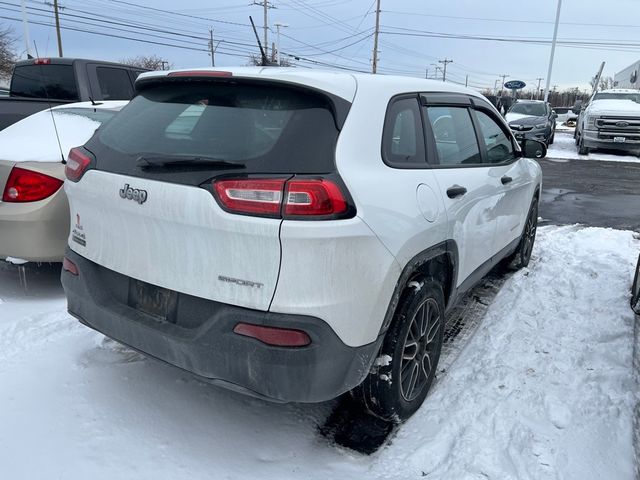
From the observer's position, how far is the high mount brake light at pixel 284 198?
6.70 feet

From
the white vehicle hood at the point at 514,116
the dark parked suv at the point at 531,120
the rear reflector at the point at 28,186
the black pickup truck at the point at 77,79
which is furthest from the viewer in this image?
the white vehicle hood at the point at 514,116

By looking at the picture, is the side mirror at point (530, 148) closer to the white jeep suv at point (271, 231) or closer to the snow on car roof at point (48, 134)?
the white jeep suv at point (271, 231)

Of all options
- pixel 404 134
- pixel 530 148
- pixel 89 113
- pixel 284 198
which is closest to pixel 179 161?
pixel 284 198

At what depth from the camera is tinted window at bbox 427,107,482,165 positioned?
307 cm

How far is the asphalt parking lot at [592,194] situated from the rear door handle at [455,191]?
5.18 metres

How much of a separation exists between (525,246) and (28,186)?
4542 millimetres

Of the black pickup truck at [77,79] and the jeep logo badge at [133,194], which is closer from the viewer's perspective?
the jeep logo badge at [133,194]

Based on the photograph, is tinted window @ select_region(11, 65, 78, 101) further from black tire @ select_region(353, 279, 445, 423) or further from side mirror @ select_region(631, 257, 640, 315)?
side mirror @ select_region(631, 257, 640, 315)

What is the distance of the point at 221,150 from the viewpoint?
7.34 ft

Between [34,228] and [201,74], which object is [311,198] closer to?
[201,74]

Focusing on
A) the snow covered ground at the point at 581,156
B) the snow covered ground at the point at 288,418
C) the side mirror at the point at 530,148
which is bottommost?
the snow covered ground at the point at 581,156

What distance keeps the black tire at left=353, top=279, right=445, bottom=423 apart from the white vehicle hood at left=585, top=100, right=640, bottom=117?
50.5 feet

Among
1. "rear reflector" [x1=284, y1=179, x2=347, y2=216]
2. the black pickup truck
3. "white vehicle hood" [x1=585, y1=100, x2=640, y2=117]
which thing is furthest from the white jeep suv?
"white vehicle hood" [x1=585, y1=100, x2=640, y2=117]

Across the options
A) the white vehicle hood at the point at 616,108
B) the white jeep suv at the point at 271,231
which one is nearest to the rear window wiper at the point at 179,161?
the white jeep suv at the point at 271,231
